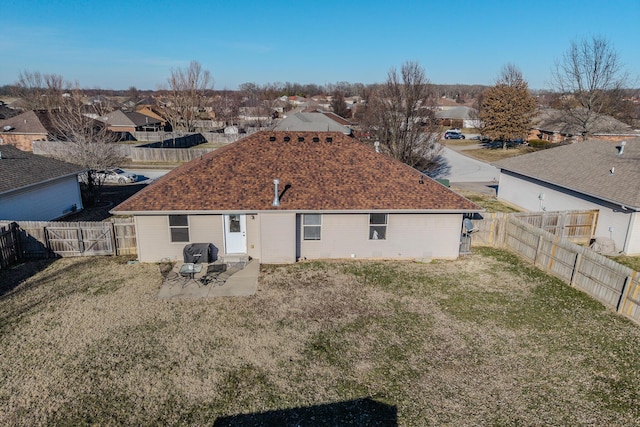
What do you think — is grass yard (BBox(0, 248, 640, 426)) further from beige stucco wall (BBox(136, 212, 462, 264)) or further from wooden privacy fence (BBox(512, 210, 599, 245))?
wooden privacy fence (BBox(512, 210, 599, 245))

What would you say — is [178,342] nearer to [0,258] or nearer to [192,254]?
[192,254]

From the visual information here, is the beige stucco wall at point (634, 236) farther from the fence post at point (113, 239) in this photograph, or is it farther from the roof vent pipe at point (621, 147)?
the fence post at point (113, 239)

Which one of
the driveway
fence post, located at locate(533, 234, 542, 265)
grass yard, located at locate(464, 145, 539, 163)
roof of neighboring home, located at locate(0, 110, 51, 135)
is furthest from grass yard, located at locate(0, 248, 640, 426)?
roof of neighboring home, located at locate(0, 110, 51, 135)

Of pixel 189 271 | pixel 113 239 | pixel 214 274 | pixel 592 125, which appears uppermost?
pixel 592 125

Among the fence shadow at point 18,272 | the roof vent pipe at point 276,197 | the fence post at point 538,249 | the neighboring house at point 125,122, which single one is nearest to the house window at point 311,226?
the roof vent pipe at point 276,197

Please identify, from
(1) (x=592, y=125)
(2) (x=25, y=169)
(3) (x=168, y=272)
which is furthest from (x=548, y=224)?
(1) (x=592, y=125)

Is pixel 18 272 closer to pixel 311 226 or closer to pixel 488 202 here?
pixel 311 226
